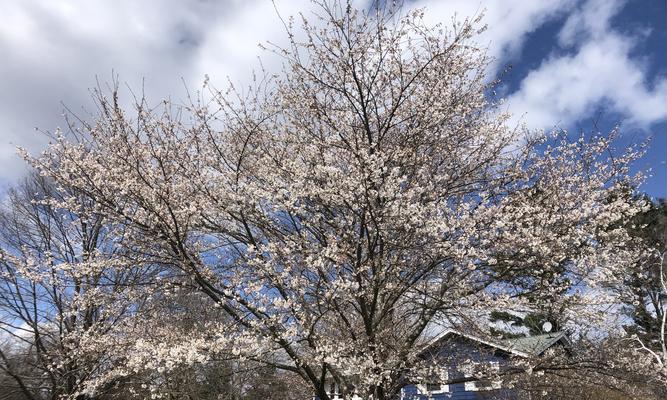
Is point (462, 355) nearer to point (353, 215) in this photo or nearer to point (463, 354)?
point (463, 354)

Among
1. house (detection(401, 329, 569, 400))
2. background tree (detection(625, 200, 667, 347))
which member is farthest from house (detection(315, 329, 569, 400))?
background tree (detection(625, 200, 667, 347))

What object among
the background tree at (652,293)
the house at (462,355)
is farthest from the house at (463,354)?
the background tree at (652,293)

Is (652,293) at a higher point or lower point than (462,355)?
higher

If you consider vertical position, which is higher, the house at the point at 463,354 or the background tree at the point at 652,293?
the background tree at the point at 652,293

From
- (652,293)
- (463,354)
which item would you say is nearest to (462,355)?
(463,354)

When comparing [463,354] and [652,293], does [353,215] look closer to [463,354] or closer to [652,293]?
[463,354]

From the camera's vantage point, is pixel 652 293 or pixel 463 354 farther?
pixel 652 293

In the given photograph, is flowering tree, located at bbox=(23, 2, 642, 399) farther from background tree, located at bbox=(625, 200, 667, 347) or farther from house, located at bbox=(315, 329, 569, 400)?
background tree, located at bbox=(625, 200, 667, 347)

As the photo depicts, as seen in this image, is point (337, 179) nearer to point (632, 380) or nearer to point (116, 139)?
point (116, 139)

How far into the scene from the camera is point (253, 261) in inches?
239

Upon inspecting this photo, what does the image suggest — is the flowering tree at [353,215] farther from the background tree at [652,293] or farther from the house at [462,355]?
the background tree at [652,293]

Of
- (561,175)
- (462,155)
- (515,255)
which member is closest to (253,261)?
(515,255)

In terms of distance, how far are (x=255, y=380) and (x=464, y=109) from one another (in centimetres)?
1260

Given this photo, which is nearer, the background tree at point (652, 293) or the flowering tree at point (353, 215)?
the flowering tree at point (353, 215)
